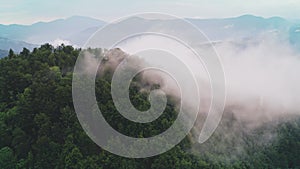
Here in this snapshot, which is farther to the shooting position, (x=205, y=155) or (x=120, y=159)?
(x=205, y=155)

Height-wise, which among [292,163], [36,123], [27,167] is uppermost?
[36,123]

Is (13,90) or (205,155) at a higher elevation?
(13,90)

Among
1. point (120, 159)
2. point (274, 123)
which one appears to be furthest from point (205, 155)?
point (274, 123)

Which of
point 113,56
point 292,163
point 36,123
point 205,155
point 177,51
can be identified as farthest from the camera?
point 292,163

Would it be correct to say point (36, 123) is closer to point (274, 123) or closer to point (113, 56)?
point (113, 56)

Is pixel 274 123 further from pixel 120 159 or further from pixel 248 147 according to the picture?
pixel 120 159

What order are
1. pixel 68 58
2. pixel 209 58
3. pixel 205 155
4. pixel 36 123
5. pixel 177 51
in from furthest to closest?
1. pixel 68 58
2. pixel 205 155
3. pixel 36 123
4. pixel 209 58
5. pixel 177 51

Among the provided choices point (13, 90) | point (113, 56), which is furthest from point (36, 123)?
point (113, 56)
